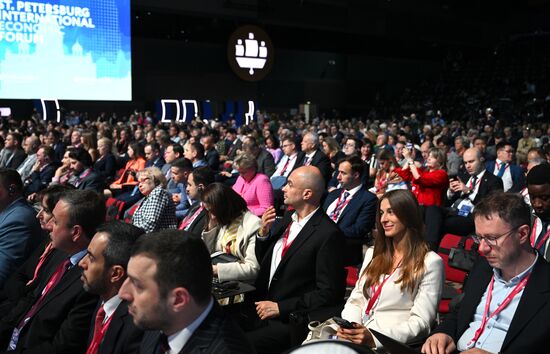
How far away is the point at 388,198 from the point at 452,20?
33535 mm

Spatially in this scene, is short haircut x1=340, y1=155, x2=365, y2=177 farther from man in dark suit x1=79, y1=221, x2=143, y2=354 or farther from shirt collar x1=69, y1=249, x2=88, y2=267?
man in dark suit x1=79, y1=221, x2=143, y2=354

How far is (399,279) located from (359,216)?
2560mm

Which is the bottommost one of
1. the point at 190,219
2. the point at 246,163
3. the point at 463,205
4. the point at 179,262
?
the point at 463,205


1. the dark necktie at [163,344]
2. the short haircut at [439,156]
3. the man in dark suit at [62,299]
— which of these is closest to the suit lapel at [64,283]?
the man in dark suit at [62,299]

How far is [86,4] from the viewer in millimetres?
18844

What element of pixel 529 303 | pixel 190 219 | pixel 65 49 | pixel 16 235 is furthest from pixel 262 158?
pixel 65 49

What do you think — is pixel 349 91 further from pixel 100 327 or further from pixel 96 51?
pixel 100 327

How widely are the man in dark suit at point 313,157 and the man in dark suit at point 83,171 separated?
9.38 ft

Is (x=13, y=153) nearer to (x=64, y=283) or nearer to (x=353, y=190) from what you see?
(x=353, y=190)

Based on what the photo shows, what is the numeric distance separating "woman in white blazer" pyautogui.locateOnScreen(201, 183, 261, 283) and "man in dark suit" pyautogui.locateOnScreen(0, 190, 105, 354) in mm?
996

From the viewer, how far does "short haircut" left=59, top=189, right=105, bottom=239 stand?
3.37m

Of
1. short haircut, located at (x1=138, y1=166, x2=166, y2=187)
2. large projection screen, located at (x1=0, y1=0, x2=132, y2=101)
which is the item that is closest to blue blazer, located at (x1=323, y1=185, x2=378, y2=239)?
short haircut, located at (x1=138, y1=166, x2=166, y2=187)

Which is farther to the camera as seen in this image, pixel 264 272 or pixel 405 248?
pixel 264 272

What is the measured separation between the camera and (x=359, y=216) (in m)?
5.73
